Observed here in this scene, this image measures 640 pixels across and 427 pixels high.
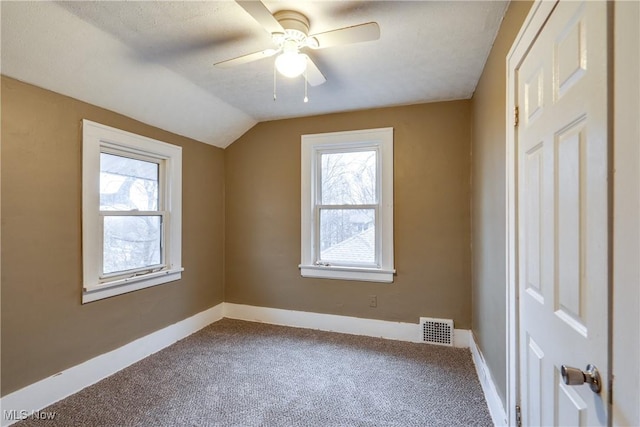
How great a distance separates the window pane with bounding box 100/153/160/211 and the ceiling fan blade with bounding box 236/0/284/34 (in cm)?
184

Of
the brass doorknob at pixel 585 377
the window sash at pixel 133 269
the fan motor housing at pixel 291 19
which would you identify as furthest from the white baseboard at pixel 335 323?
the fan motor housing at pixel 291 19

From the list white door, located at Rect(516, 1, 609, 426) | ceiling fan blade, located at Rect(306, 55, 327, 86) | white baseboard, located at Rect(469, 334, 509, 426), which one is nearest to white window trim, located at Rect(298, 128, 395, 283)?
white baseboard, located at Rect(469, 334, 509, 426)

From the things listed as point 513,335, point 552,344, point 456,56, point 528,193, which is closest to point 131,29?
point 456,56

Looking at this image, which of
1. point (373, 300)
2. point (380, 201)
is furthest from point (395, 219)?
point (373, 300)

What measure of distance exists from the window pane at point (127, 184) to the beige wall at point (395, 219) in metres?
0.98

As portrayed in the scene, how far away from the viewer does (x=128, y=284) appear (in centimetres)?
264

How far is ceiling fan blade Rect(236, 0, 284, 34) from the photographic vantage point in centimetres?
136

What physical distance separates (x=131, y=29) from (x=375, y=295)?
295 centimetres

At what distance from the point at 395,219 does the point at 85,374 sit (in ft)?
9.52

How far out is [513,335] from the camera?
1532 millimetres

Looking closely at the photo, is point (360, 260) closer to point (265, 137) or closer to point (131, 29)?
point (265, 137)

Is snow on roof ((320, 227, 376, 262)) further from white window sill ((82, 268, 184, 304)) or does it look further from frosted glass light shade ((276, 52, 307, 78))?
frosted glass light shade ((276, 52, 307, 78))

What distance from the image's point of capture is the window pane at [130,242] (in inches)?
100

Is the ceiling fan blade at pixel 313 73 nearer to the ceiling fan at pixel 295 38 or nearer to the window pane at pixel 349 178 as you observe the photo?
the ceiling fan at pixel 295 38
